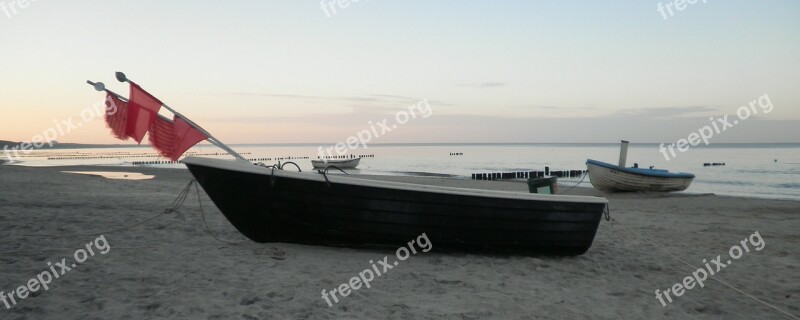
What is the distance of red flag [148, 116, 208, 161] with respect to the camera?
5.56 m

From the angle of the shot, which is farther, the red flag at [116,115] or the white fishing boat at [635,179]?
the white fishing boat at [635,179]

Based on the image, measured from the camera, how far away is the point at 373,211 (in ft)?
20.5

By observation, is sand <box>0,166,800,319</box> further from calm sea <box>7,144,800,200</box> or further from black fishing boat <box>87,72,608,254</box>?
calm sea <box>7,144,800,200</box>

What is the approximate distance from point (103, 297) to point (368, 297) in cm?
244

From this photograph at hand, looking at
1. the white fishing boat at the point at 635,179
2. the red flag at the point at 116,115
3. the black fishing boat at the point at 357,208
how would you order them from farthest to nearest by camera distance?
the white fishing boat at the point at 635,179
the black fishing boat at the point at 357,208
the red flag at the point at 116,115

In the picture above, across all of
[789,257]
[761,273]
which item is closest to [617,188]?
[789,257]

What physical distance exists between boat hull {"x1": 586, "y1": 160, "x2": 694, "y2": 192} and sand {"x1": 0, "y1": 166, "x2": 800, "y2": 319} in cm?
1060

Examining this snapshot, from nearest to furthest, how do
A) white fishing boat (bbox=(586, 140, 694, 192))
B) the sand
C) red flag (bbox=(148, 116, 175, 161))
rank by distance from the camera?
the sand < red flag (bbox=(148, 116, 175, 161)) < white fishing boat (bbox=(586, 140, 694, 192))

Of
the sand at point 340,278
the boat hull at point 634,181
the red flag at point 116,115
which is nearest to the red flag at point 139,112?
the red flag at point 116,115

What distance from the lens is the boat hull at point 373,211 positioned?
612 centimetres

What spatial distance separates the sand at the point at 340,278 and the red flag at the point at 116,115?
5.04 ft

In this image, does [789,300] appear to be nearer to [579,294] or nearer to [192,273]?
[579,294]

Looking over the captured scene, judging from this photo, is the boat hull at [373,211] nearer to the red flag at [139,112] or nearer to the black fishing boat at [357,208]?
the black fishing boat at [357,208]

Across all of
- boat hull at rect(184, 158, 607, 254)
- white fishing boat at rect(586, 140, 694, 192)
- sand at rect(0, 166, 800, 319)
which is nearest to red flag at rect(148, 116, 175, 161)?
boat hull at rect(184, 158, 607, 254)
